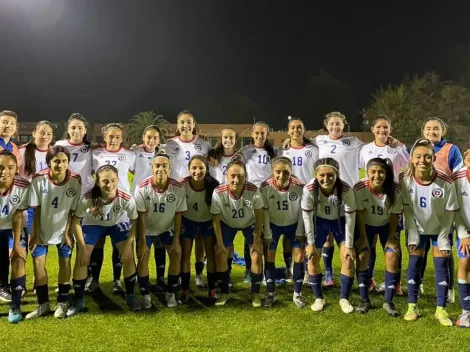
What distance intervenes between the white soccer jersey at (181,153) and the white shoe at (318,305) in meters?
2.16

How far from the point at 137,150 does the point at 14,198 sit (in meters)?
1.94

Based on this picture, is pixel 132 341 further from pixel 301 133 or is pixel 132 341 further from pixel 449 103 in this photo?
pixel 449 103

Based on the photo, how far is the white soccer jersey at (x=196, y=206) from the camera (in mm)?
4793

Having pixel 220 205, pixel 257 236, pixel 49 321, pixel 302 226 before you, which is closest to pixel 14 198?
pixel 49 321

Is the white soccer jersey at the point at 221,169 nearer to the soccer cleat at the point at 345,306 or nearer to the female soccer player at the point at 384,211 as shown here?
the female soccer player at the point at 384,211

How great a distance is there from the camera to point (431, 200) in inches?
164

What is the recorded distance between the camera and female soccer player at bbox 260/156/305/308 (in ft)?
15.2

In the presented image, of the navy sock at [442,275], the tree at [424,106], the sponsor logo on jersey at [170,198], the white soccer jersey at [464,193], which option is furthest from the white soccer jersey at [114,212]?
the tree at [424,106]

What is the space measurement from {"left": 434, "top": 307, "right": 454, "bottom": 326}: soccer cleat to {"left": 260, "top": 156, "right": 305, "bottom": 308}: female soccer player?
48.9 inches

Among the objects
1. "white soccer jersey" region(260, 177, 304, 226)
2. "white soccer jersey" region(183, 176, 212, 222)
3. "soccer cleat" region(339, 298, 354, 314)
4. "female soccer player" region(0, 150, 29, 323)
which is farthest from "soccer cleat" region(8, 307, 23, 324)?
"soccer cleat" region(339, 298, 354, 314)

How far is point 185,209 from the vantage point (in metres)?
4.66

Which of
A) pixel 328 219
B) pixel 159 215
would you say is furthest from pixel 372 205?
pixel 159 215

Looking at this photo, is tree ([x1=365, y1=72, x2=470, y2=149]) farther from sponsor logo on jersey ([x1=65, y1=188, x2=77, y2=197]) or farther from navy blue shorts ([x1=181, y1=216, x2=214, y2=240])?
sponsor logo on jersey ([x1=65, y1=188, x2=77, y2=197])

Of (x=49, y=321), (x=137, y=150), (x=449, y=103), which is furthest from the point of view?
(x=449, y=103)
